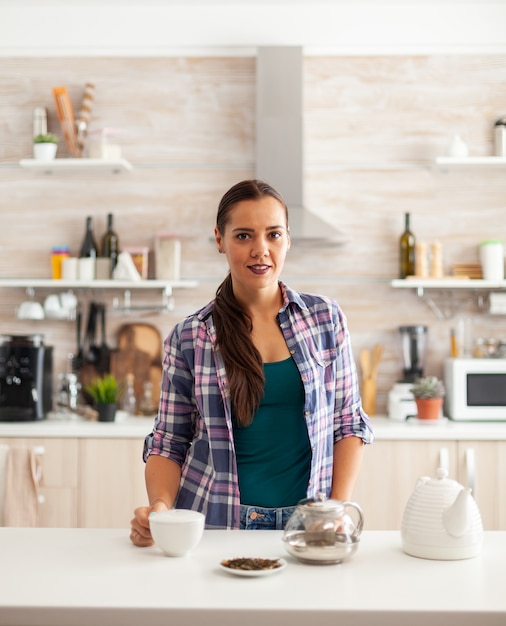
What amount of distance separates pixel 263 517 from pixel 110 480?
183 cm

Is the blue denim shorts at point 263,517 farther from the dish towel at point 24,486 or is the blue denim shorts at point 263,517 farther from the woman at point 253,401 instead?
the dish towel at point 24,486

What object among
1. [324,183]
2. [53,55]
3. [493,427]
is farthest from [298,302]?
[53,55]

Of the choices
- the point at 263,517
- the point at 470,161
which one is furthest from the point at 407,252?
the point at 263,517

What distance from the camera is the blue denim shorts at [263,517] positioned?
1735 mm

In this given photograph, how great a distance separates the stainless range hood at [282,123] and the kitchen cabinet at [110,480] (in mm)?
1269

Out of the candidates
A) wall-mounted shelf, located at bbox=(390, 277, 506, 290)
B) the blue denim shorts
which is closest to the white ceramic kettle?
the blue denim shorts

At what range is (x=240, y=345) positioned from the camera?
182cm

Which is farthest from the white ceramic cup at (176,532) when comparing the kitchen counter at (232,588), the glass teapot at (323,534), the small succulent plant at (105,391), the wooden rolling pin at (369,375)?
the wooden rolling pin at (369,375)

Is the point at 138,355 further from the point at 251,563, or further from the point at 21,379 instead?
the point at 251,563

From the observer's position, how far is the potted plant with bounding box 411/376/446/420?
11.7ft

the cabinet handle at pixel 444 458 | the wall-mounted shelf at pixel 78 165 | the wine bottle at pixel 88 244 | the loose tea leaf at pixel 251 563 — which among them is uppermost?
the wall-mounted shelf at pixel 78 165

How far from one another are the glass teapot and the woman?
1.21ft

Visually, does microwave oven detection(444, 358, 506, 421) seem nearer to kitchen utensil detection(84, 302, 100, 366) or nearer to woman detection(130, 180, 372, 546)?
kitchen utensil detection(84, 302, 100, 366)

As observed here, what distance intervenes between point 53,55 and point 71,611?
Result: 3.44 metres
